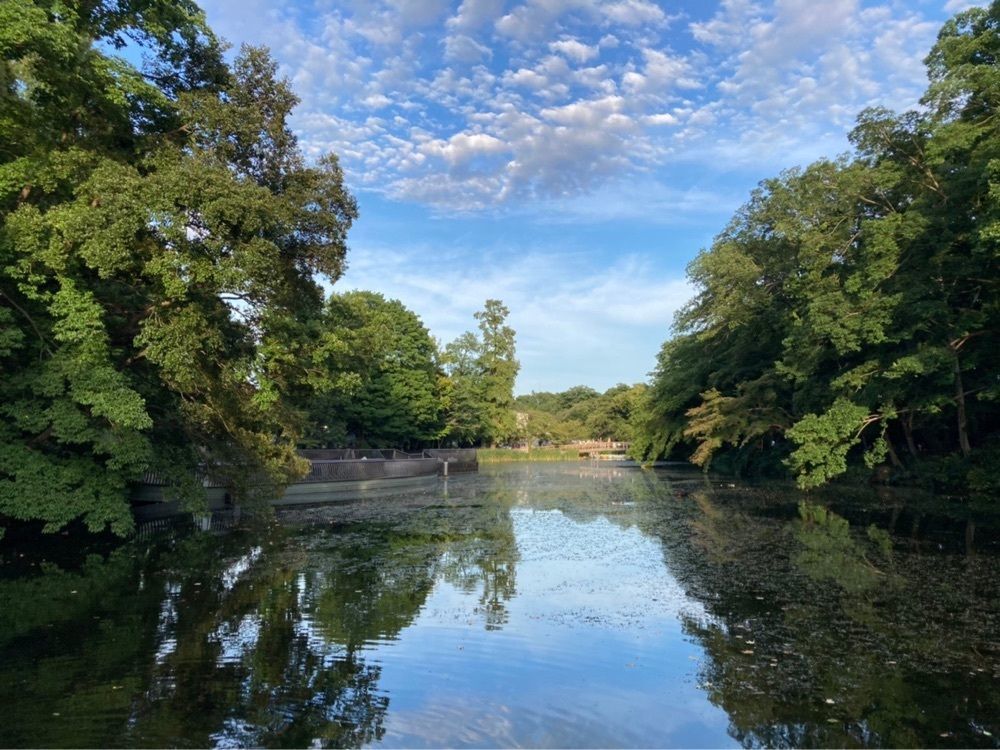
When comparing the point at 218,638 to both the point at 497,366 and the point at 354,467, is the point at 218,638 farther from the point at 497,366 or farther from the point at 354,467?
the point at 497,366

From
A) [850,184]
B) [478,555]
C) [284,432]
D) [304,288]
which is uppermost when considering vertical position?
[850,184]

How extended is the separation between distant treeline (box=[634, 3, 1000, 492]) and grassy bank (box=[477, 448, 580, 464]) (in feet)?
129

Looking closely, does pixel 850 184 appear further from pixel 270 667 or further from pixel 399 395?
pixel 399 395

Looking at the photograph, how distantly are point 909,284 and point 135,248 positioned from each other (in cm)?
2171

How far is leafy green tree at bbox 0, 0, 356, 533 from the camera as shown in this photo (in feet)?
34.7

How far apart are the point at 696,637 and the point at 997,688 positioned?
2568 millimetres

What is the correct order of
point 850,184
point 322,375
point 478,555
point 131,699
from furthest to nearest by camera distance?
1. point 850,184
2. point 322,375
3. point 478,555
4. point 131,699

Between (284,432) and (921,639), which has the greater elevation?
(284,432)

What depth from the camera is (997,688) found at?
17.0ft

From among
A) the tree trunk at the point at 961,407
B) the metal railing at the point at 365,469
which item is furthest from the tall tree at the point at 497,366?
the tree trunk at the point at 961,407

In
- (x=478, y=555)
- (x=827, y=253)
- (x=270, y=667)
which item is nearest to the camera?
(x=270, y=667)

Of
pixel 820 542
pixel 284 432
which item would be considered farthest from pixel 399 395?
pixel 820 542

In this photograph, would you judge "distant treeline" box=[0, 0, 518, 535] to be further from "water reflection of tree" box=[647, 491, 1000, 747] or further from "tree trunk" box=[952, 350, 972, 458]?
"tree trunk" box=[952, 350, 972, 458]

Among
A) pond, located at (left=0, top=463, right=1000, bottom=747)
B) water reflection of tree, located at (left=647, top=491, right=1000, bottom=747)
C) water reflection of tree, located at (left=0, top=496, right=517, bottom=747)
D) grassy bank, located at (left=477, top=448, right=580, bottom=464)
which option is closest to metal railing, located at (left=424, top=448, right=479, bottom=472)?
grassy bank, located at (left=477, top=448, right=580, bottom=464)
